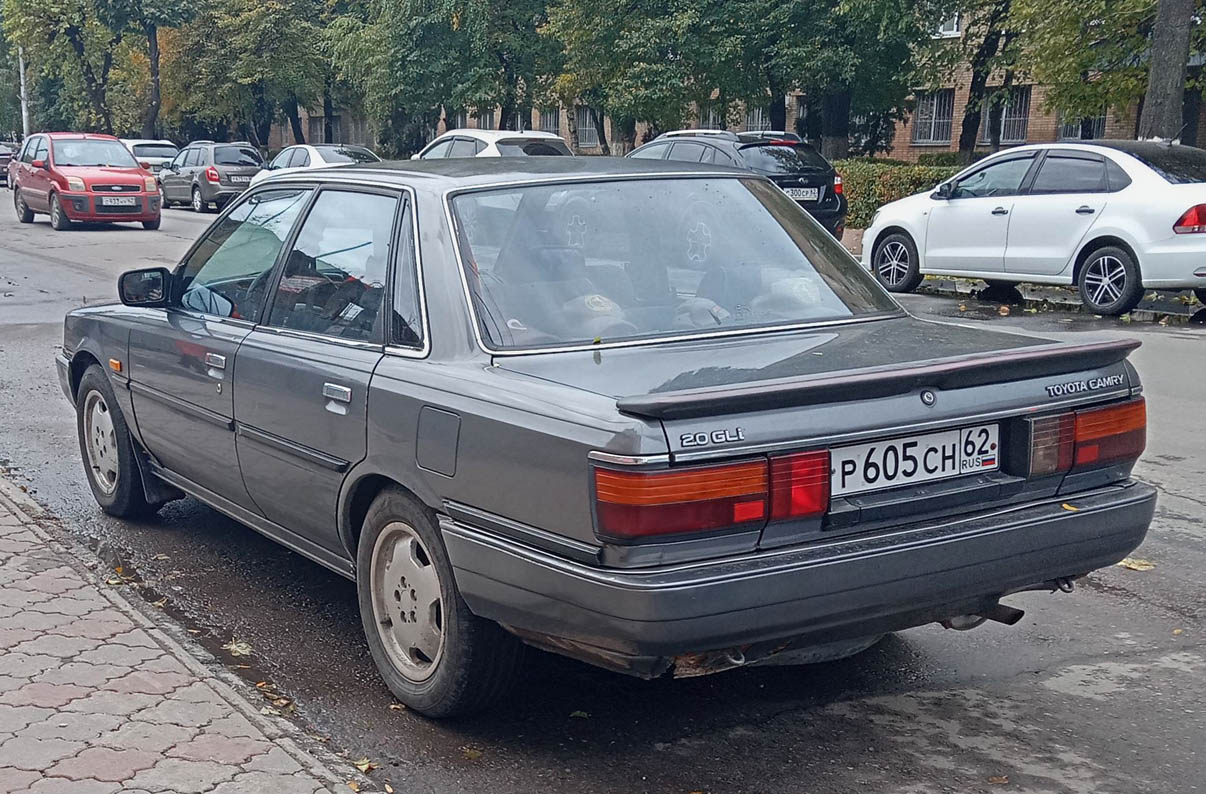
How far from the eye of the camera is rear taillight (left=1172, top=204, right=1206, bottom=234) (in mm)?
12562

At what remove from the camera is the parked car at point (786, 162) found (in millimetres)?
18703

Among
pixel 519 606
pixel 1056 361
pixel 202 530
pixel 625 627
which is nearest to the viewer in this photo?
pixel 625 627

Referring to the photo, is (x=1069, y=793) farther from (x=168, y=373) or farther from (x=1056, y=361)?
(x=168, y=373)

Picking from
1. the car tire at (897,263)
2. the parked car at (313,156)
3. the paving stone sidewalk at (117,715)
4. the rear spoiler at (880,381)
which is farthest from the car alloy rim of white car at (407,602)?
the parked car at (313,156)

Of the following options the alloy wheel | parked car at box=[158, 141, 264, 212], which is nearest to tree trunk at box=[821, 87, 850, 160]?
parked car at box=[158, 141, 264, 212]

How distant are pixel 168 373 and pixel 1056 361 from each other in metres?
3.37

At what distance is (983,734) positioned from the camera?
388cm

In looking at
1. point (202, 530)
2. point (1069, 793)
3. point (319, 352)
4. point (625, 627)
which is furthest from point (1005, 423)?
point (202, 530)

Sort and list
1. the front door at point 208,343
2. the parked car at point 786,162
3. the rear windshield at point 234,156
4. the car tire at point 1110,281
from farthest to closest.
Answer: the rear windshield at point 234,156 → the parked car at point 786,162 → the car tire at point 1110,281 → the front door at point 208,343

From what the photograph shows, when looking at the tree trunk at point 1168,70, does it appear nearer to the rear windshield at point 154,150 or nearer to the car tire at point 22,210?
the car tire at point 22,210

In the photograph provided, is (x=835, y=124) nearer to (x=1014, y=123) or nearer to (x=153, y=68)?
(x=1014, y=123)

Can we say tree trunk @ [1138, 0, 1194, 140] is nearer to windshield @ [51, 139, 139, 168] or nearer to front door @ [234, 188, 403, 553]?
front door @ [234, 188, 403, 553]

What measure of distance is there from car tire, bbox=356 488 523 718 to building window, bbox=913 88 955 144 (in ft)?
134

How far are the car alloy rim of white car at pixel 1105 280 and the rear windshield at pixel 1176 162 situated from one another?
3.09 ft
